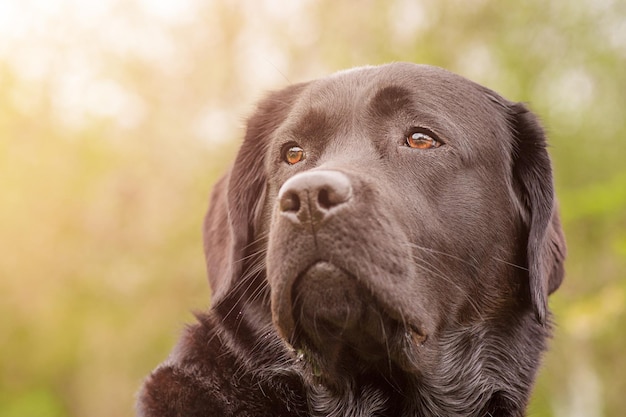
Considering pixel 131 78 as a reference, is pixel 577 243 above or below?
below

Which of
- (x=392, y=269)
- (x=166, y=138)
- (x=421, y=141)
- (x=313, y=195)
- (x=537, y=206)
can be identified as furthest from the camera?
(x=166, y=138)

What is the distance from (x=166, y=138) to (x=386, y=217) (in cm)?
1355

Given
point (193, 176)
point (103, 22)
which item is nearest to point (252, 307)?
point (193, 176)

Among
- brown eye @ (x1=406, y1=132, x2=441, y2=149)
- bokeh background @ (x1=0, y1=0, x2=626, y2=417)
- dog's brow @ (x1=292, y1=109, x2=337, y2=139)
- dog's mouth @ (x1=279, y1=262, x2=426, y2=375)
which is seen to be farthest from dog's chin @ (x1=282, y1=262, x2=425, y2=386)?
bokeh background @ (x1=0, y1=0, x2=626, y2=417)

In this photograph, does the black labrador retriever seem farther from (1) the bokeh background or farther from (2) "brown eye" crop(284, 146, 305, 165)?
(1) the bokeh background

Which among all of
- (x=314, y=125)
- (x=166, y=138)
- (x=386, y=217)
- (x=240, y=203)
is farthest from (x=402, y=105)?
(x=166, y=138)

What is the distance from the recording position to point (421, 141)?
3.47m

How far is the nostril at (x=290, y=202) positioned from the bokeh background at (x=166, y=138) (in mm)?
10755

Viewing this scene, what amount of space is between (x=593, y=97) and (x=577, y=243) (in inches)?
97.5

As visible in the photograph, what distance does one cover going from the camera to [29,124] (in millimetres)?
16516

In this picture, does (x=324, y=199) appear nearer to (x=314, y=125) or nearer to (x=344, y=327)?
(x=344, y=327)

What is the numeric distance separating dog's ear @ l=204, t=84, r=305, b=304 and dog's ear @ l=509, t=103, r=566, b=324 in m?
1.16

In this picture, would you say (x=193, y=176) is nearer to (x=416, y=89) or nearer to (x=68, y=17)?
(x=68, y=17)

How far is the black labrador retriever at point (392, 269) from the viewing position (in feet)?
9.89
